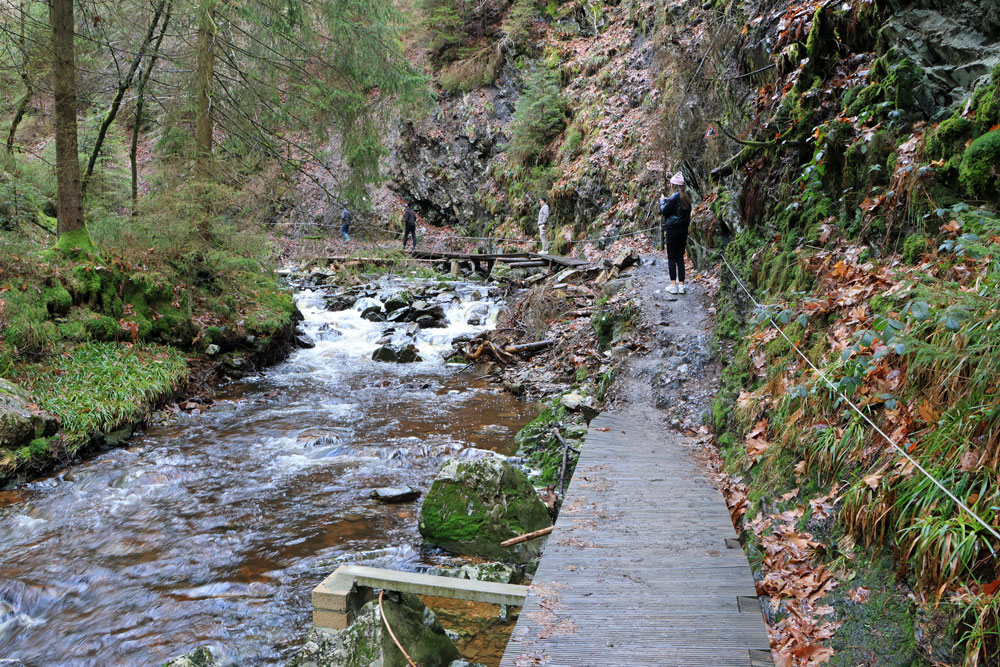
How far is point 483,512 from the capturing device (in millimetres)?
5754

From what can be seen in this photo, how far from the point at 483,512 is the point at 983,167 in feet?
16.3

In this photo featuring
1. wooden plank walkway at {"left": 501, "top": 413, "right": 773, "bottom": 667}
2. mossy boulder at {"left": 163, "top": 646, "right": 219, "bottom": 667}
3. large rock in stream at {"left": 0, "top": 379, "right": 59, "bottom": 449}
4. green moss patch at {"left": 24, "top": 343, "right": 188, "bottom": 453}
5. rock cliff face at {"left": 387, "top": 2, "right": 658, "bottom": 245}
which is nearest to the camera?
wooden plank walkway at {"left": 501, "top": 413, "right": 773, "bottom": 667}

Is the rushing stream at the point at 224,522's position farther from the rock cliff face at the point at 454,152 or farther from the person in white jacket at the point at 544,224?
the rock cliff face at the point at 454,152

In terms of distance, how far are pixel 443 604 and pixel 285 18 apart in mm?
10906

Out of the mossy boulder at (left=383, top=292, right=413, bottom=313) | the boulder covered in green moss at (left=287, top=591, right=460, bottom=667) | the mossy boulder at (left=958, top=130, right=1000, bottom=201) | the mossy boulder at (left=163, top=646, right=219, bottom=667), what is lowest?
the mossy boulder at (left=163, top=646, right=219, bottom=667)

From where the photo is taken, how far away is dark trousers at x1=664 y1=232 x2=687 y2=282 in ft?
33.3

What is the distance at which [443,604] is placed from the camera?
5.03m

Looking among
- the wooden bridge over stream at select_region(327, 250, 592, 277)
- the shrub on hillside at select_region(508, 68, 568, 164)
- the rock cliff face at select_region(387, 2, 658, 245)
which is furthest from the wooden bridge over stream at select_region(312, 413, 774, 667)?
the shrub on hillside at select_region(508, 68, 568, 164)

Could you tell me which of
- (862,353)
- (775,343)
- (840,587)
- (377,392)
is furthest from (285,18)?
(840,587)

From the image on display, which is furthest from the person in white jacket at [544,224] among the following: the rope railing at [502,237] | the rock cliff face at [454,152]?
the rock cliff face at [454,152]

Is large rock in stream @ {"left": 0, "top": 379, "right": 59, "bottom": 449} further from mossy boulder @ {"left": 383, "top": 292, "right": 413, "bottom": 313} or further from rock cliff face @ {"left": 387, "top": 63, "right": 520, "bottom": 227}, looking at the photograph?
rock cliff face @ {"left": 387, "top": 63, "right": 520, "bottom": 227}

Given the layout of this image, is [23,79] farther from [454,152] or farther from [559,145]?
[454,152]

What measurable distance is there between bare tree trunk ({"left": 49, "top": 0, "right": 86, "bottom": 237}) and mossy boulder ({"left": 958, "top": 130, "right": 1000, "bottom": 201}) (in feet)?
40.4

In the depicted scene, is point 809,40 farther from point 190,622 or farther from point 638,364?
point 190,622
